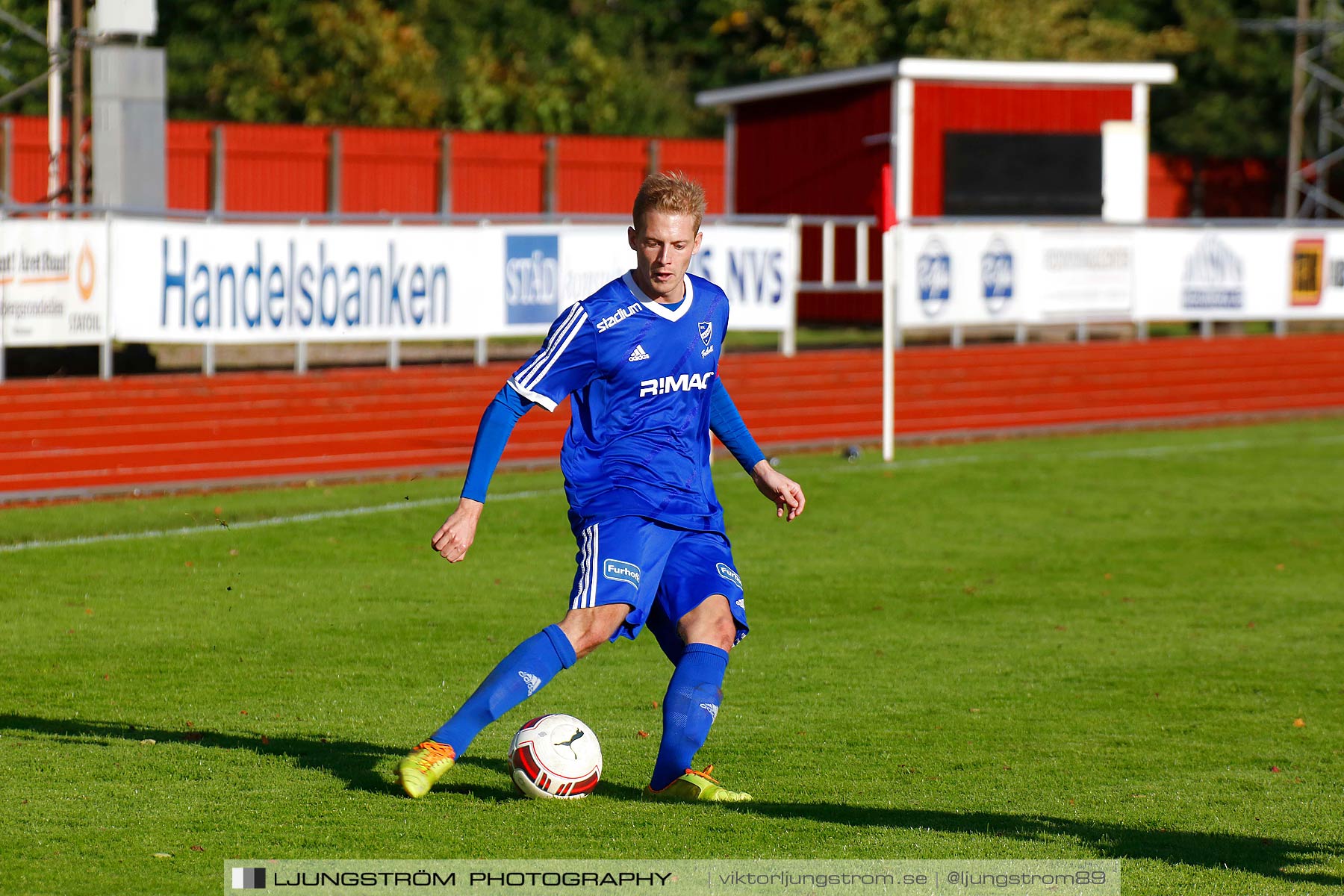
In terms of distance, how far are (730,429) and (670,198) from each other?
0.99 metres

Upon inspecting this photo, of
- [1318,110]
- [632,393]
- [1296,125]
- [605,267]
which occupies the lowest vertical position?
[632,393]

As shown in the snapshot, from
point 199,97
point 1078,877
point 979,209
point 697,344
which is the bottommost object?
point 1078,877

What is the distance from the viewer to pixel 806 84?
28.5 m

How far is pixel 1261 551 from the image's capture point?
1158 cm

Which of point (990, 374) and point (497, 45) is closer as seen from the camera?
point (990, 374)

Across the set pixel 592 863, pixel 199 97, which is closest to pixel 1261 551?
pixel 592 863

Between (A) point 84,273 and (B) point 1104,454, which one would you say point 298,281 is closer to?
(A) point 84,273

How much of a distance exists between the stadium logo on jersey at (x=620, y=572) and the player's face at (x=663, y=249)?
2.72ft

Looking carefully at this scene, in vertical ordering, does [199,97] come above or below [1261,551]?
above

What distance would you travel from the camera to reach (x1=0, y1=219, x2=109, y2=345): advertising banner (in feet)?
49.1

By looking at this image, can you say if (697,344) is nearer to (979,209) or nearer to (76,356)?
(76,356)

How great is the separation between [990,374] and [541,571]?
11944mm

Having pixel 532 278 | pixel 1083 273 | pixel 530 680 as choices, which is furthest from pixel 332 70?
pixel 530 680

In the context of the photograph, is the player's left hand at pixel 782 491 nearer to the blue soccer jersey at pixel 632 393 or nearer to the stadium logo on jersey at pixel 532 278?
the blue soccer jersey at pixel 632 393
